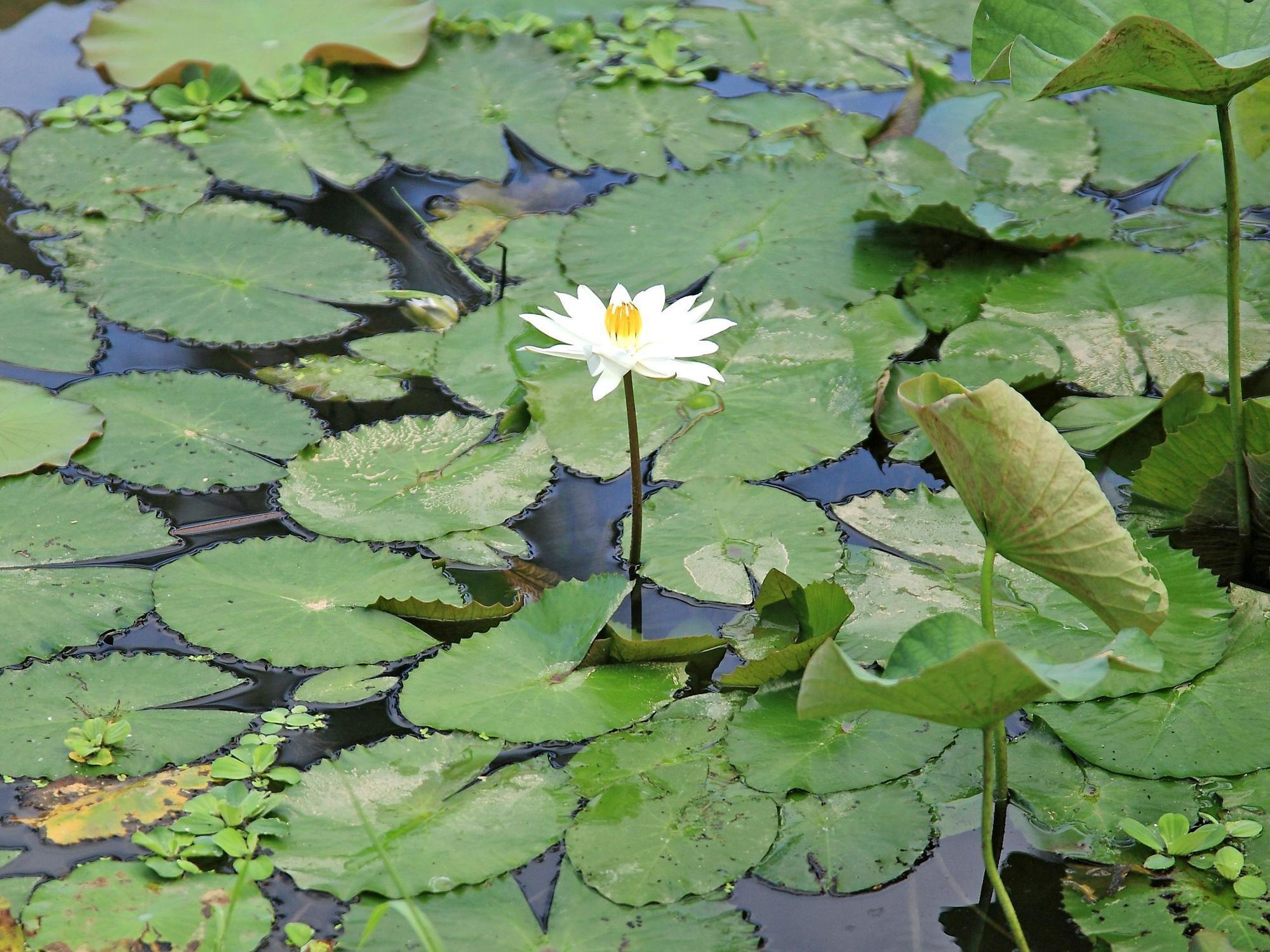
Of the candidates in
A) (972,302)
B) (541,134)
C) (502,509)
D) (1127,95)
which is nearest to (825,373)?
(972,302)

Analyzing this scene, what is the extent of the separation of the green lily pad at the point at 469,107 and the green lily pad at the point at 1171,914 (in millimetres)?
2502

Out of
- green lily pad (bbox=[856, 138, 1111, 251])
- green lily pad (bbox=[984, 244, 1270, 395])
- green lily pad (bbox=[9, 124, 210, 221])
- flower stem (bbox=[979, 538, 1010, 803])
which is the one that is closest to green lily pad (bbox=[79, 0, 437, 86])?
green lily pad (bbox=[9, 124, 210, 221])

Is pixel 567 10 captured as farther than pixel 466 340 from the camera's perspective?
Yes

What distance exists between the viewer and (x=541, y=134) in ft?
11.3

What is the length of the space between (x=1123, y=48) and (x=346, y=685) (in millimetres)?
1577

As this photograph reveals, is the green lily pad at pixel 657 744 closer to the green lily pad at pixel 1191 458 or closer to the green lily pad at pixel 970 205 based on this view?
the green lily pad at pixel 1191 458

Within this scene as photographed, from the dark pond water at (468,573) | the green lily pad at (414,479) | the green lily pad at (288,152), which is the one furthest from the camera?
the green lily pad at (288,152)

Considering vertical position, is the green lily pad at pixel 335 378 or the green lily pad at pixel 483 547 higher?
the green lily pad at pixel 335 378

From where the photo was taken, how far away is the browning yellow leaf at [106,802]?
1.65m

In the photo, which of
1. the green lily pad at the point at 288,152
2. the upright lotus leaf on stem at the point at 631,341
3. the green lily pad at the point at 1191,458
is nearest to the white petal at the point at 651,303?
the upright lotus leaf on stem at the point at 631,341

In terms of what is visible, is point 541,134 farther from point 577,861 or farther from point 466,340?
point 577,861

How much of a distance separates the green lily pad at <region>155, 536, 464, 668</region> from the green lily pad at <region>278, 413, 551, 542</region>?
8 cm

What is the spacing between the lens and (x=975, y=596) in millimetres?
1977

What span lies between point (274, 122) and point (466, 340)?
1354 millimetres
